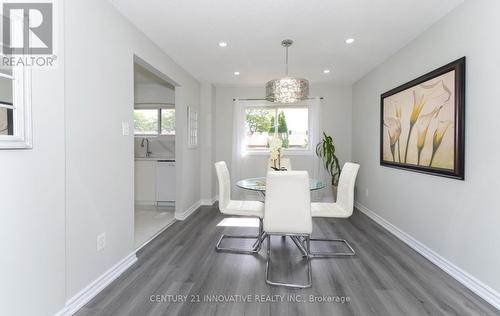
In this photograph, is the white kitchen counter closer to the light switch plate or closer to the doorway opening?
the doorway opening

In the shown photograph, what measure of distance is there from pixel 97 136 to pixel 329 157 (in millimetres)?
3873

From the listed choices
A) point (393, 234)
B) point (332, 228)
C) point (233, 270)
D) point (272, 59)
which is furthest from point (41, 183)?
point (393, 234)

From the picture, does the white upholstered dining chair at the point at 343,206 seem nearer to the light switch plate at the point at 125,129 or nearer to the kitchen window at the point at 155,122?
the light switch plate at the point at 125,129

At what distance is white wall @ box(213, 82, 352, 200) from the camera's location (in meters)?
5.00

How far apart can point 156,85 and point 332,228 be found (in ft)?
13.3

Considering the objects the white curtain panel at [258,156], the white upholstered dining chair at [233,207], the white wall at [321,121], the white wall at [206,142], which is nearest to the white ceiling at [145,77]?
the white wall at [206,142]

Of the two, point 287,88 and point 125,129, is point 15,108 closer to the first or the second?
point 125,129

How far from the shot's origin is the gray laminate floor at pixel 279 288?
5.75 ft

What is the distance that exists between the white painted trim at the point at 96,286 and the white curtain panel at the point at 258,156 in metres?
2.88

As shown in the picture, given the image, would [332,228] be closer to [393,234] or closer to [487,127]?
[393,234]

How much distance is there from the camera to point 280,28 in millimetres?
2586

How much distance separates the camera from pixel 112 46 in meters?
2.16

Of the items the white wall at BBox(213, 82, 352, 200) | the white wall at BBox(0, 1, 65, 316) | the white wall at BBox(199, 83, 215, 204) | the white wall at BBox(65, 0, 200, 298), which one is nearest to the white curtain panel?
the white wall at BBox(213, 82, 352, 200)

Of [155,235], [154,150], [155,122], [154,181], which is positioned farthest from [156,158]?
[155,235]
